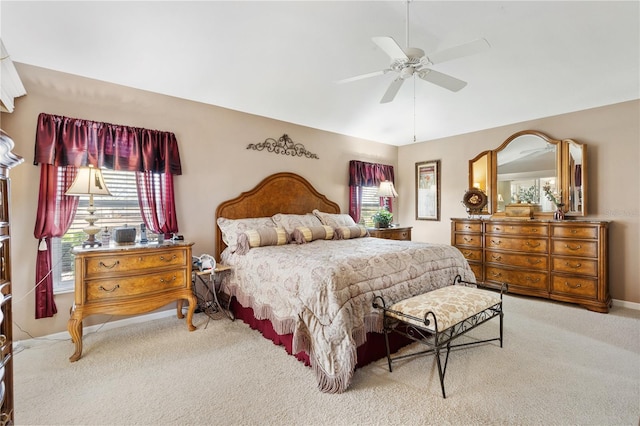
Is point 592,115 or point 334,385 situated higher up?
point 592,115

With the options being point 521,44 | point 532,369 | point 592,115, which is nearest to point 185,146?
point 521,44

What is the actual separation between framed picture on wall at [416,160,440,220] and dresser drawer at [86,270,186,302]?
14.8 feet

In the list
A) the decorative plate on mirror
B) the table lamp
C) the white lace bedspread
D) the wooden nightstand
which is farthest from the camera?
the wooden nightstand

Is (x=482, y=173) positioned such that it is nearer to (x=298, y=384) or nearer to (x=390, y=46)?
(x=390, y=46)

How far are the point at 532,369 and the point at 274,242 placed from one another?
2647mm

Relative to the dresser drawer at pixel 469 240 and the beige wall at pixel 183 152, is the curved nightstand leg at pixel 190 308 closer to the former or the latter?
the beige wall at pixel 183 152

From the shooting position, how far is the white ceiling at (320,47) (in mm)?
2404

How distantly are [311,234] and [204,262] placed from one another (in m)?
1.31

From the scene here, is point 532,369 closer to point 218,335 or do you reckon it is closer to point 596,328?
point 596,328

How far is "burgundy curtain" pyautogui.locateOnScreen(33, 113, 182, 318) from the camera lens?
2875 millimetres

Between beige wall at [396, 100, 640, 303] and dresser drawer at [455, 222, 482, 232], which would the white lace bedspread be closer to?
dresser drawer at [455, 222, 482, 232]

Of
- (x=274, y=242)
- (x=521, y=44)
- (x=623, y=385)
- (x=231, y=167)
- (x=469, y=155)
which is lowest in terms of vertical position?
(x=623, y=385)

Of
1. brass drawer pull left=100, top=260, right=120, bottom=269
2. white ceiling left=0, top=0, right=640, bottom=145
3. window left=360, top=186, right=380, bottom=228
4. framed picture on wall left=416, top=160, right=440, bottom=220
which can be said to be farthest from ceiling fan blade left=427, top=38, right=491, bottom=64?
framed picture on wall left=416, top=160, right=440, bottom=220

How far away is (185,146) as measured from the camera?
371cm
